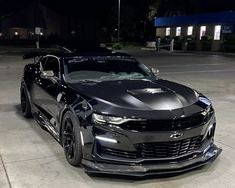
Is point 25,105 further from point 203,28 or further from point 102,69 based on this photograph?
point 203,28

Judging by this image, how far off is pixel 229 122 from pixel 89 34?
237 ft

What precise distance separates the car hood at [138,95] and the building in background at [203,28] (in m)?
35.4

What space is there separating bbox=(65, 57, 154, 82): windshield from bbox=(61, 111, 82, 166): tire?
32.7 inches

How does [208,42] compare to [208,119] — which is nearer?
[208,119]

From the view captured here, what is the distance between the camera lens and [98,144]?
14.4ft

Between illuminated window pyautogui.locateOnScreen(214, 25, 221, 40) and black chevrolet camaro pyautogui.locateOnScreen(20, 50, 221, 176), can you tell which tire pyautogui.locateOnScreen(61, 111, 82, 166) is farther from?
illuminated window pyautogui.locateOnScreen(214, 25, 221, 40)

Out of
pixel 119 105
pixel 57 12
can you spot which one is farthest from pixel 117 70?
pixel 57 12

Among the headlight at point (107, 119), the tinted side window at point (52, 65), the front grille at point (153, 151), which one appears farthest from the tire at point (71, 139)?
the tinted side window at point (52, 65)

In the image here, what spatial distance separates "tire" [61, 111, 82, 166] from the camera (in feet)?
15.5

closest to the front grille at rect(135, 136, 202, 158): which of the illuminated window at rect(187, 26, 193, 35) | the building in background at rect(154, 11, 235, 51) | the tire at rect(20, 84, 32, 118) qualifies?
the tire at rect(20, 84, 32, 118)

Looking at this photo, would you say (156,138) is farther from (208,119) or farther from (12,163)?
(12,163)

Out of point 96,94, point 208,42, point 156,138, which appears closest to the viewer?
point 156,138

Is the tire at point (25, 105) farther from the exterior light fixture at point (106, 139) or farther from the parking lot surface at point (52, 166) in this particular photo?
the exterior light fixture at point (106, 139)

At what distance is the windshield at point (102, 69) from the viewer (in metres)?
5.82
